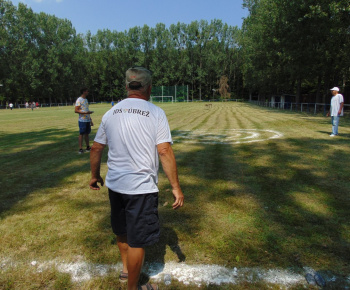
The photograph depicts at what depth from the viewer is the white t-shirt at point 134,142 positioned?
7.34ft

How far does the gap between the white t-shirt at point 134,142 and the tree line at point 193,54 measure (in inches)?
908

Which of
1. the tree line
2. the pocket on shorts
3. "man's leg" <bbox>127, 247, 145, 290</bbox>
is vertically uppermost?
the tree line

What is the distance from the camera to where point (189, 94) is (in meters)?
79.9

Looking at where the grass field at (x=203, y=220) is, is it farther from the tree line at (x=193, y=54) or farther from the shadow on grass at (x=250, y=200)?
the tree line at (x=193, y=54)

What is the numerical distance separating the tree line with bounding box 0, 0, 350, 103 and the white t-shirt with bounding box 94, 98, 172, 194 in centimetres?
2306

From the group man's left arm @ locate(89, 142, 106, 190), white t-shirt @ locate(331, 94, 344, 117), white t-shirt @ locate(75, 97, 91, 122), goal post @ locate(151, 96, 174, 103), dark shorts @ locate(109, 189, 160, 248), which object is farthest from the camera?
goal post @ locate(151, 96, 174, 103)

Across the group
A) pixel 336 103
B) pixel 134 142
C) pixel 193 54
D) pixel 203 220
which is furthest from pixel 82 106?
pixel 193 54

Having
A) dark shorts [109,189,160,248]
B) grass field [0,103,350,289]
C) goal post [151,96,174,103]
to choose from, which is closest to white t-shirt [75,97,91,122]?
grass field [0,103,350,289]

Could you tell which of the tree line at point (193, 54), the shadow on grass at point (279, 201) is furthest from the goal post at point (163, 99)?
the shadow on grass at point (279, 201)

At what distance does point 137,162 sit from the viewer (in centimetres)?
227

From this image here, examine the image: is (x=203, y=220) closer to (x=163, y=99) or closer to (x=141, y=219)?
(x=141, y=219)

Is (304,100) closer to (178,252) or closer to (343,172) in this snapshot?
(343,172)

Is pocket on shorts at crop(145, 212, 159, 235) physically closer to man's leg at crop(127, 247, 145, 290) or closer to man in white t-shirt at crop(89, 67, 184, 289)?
man in white t-shirt at crop(89, 67, 184, 289)

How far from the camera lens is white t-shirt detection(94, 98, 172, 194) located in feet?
7.34
